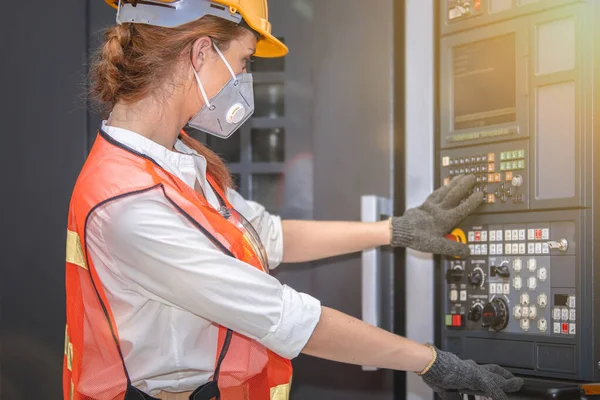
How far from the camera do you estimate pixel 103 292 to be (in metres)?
1.37

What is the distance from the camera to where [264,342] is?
1.35 m

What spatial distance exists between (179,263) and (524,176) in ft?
2.54

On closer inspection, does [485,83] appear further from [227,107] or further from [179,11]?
[179,11]

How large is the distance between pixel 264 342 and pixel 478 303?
1.87 ft

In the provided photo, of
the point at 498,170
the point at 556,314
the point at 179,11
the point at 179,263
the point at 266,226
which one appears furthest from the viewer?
the point at 266,226

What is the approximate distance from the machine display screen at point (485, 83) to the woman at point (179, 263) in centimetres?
47

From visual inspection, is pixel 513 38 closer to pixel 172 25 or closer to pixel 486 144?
pixel 486 144

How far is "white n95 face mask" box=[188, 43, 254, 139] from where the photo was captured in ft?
5.08

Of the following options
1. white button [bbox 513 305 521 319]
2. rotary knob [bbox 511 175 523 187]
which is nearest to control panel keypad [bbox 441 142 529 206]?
rotary knob [bbox 511 175 523 187]

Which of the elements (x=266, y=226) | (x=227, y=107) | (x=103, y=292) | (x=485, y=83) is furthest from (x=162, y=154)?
(x=485, y=83)

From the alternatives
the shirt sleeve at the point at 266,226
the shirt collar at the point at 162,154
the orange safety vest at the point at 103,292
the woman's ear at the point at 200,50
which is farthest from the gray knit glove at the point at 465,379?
the woman's ear at the point at 200,50

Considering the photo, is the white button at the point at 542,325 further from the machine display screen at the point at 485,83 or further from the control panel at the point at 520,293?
the machine display screen at the point at 485,83

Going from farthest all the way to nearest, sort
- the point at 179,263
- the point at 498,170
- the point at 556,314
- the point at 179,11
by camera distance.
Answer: the point at 498,170 → the point at 556,314 → the point at 179,11 → the point at 179,263

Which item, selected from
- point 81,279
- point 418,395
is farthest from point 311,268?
point 81,279
